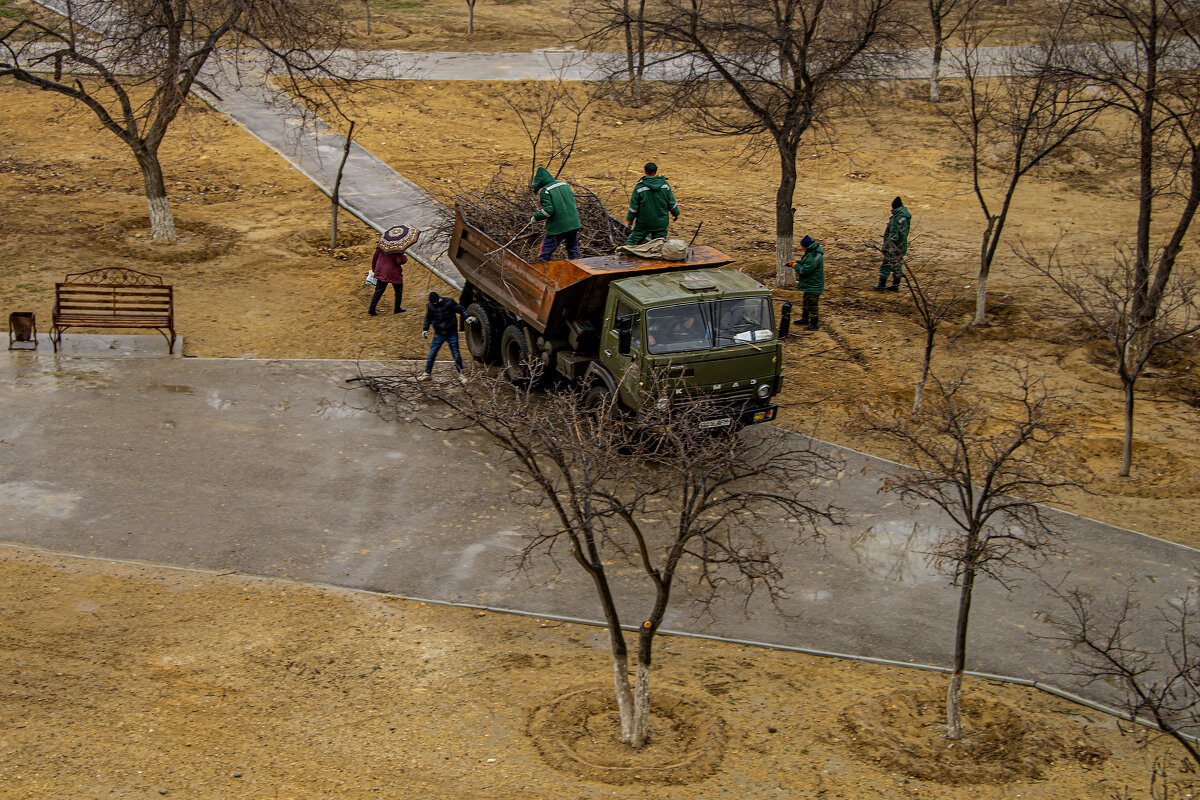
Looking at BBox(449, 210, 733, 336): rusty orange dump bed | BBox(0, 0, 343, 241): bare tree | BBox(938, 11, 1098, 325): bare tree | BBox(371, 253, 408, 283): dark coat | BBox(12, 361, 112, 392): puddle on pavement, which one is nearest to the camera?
BBox(449, 210, 733, 336): rusty orange dump bed

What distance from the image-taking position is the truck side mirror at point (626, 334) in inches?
477

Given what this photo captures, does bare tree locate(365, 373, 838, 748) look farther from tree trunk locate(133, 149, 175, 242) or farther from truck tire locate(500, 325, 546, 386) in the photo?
tree trunk locate(133, 149, 175, 242)

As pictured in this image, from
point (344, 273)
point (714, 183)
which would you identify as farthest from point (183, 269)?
point (714, 183)

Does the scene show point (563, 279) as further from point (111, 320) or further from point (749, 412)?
point (111, 320)

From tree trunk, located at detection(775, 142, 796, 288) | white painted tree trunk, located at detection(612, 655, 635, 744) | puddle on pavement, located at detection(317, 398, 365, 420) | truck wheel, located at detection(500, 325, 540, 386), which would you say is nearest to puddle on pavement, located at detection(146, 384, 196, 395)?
puddle on pavement, located at detection(317, 398, 365, 420)

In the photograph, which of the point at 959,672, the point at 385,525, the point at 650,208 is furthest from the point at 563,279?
the point at 959,672

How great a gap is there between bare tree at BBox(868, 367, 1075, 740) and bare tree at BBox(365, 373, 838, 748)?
1028 millimetres

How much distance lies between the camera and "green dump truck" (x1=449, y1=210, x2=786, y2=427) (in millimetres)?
11969

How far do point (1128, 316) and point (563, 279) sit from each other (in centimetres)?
750

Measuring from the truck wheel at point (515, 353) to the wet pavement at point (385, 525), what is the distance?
1175 millimetres

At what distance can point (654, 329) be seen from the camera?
12.0 m

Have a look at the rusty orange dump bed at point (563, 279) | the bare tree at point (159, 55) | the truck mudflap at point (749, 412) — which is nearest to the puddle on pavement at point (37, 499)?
the rusty orange dump bed at point (563, 279)

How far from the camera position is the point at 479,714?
8445mm

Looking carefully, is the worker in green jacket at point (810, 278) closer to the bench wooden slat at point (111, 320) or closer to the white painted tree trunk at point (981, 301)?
the white painted tree trunk at point (981, 301)
